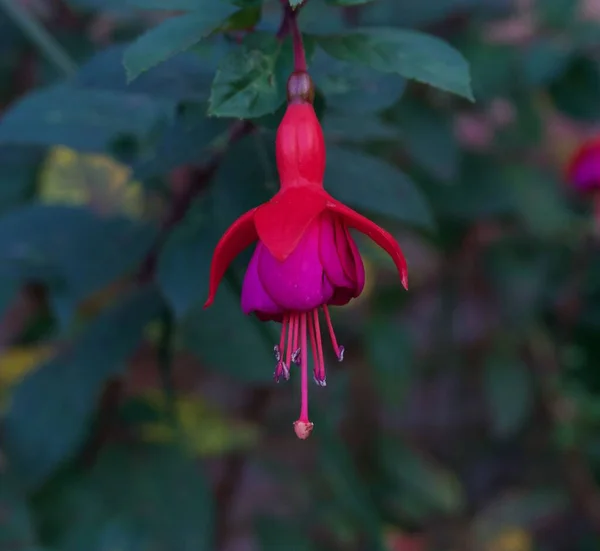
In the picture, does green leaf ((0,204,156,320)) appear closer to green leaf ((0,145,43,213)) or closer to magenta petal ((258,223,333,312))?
green leaf ((0,145,43,213))

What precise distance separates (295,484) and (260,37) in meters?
0.88

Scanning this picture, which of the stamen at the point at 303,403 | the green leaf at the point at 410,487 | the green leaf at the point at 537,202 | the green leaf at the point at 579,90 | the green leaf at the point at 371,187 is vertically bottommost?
the green leaf at the point at 410,487

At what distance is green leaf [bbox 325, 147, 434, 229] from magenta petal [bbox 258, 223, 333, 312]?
21 centimetres

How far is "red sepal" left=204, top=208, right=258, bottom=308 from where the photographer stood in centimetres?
41

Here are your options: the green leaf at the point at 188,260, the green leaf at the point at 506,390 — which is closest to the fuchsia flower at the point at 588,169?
the green leaf at the point at 506,390

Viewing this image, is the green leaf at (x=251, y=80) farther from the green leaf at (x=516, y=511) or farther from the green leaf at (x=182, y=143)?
the green leaf at (x=516, y=511)

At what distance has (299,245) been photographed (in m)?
0.41

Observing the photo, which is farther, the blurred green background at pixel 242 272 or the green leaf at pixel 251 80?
the blurred green background at pixel 242 272

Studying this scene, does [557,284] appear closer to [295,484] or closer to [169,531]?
[295,484]

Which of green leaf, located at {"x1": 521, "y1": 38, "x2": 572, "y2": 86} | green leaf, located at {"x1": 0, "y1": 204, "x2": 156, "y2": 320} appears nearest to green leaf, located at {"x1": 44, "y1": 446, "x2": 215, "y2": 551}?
green leaf, located at {"x1": 0, "y1": 204, "x2": 156, "y2": 320}

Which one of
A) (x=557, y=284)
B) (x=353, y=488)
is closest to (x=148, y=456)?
(x=353, y=488)

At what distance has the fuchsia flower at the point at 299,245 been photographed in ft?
1.33

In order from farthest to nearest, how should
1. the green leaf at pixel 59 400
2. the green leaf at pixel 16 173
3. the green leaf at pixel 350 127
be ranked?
the green leaf at pixel 16 173 < the green leaf at pixel 59 400 < the green leaf at pixel 350 127

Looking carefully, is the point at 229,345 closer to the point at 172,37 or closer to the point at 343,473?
the point at 343,473
